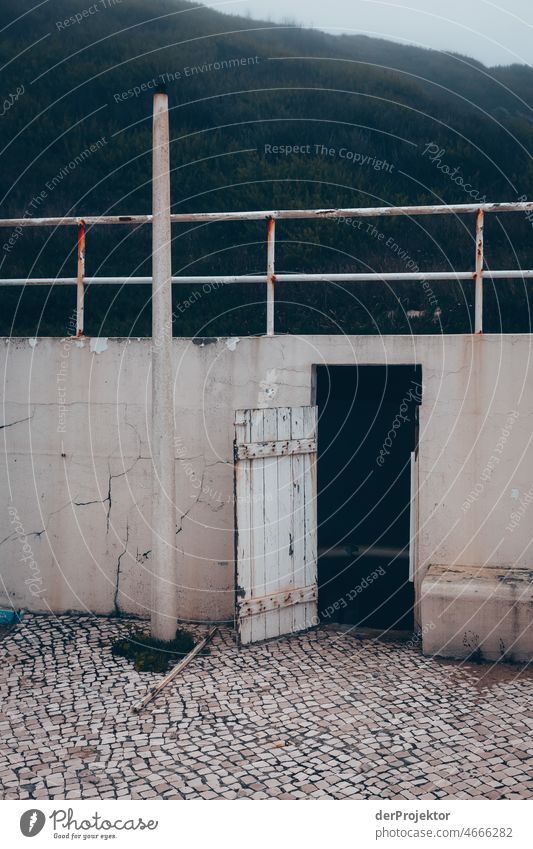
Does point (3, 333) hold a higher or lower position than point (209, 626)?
higher

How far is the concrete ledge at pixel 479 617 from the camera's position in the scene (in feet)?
22.2

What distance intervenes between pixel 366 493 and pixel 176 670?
5.25 m

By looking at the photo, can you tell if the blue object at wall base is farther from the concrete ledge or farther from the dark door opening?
the concrete ledge

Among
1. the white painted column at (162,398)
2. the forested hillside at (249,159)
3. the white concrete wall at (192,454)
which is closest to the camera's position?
Result: the white painted column at (162,398)

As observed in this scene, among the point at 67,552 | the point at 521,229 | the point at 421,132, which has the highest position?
the point at 421,132

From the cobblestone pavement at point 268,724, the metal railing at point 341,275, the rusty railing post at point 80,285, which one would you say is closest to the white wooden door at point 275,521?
the cobblestone pavement at point 268,724

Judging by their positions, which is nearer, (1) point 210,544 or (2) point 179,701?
(2) point 179,701

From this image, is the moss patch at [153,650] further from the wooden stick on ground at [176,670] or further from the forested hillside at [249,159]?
the forested hillside at [249,159]

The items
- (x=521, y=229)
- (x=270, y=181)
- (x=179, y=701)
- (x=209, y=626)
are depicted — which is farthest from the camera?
(x=270, y=181)

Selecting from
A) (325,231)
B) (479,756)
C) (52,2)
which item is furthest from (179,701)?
(52,2)

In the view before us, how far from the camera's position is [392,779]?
4992 millimetres

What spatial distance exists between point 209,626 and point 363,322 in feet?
16.2

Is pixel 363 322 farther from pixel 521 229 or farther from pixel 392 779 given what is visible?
pixel 392 779

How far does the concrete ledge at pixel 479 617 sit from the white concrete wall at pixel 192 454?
0.52m
